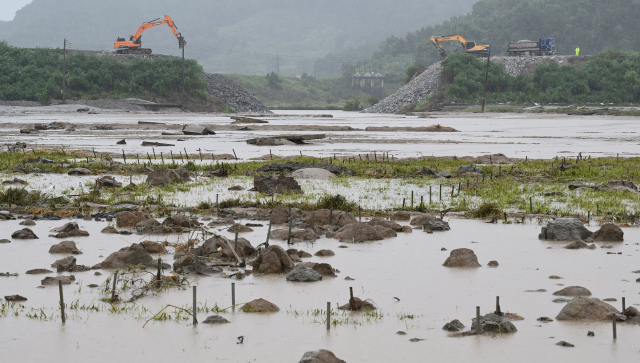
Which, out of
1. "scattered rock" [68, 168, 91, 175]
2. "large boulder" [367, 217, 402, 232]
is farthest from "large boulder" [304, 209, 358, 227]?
"scattered rock" [68, 168, 91, 175]

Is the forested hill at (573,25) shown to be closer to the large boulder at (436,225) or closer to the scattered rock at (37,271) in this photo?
the large boulder at (436,225)

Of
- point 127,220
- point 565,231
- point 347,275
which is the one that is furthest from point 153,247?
point 565,231

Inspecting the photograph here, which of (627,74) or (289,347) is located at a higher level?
(627,74)

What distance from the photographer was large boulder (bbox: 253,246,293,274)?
7.49 meters

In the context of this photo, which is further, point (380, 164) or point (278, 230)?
point (380, 164)

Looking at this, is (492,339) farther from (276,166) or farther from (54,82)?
(54,82)

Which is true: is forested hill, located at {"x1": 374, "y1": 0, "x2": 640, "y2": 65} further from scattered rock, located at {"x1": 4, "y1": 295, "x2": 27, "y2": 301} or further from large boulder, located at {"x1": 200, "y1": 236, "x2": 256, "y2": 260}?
scattered rock, located at {"x1": 4, "y1": 295, "x2": 27, "y2": 301}

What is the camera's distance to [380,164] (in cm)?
1933

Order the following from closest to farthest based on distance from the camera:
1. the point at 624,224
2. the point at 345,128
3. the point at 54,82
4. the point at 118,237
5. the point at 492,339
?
the point at 492,339
the point at 118,237
the point at 624,224
the point at 345,128
the point at 54,82

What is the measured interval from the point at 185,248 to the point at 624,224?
6.31 meters

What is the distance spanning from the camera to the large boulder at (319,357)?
469 cm

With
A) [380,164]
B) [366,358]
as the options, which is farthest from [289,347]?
[380,164]

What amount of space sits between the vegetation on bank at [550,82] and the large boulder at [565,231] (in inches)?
2786

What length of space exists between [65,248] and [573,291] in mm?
5658
